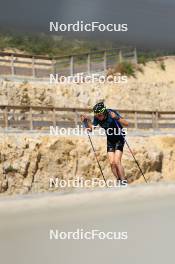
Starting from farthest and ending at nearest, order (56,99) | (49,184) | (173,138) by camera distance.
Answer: (56,99) → (173,138) → (49,184)

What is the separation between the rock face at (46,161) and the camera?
15.3 m

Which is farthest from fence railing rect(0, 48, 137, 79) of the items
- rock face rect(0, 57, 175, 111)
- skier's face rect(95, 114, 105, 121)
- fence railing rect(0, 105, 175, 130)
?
skier's face rect(95, 114, 105, 121)

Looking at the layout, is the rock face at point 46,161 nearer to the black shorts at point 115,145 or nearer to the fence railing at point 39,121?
the fence railing at point 39,121

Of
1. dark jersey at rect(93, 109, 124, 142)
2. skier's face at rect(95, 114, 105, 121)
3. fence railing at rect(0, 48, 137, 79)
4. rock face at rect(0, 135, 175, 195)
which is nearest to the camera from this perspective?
skier's face at rect(95, 114, 105, 121)

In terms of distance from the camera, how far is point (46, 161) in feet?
52.5

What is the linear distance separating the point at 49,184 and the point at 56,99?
703cm

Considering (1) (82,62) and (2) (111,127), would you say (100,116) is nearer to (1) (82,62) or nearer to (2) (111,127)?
(2) (111,127)

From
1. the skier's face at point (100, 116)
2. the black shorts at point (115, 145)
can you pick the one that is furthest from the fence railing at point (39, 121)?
the skier's face at point (100, 116)

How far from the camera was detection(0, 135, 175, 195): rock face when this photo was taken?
15297 millimetres

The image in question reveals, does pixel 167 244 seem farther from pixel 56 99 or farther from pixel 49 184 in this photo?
pixel 56 99

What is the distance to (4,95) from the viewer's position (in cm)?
2022

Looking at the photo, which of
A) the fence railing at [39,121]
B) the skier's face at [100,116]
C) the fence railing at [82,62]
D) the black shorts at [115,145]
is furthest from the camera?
the fence railing at [82,62]

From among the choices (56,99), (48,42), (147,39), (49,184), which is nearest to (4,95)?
(56,99)

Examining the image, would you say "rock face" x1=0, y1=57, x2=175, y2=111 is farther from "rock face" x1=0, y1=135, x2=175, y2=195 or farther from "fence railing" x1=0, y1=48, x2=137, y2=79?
"rock face" x1=0, y1=135, x2=175, y2=195
